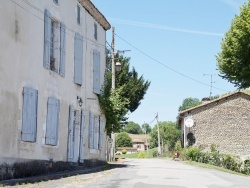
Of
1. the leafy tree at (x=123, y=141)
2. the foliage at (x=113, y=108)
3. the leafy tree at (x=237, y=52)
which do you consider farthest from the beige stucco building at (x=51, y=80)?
the leafy tree at (x=123, y=141)

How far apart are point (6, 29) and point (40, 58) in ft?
7.82

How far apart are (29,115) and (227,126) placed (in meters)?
27.4

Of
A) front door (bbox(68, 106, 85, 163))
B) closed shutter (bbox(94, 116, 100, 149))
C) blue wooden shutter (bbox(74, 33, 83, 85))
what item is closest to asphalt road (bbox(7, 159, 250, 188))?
front door (bbox(68, 106, 85, 163))

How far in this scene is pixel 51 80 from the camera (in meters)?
15.5

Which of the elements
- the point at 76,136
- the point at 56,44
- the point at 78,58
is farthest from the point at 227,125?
the point at 56,44

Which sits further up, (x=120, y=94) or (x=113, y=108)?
(x=120, y=94)

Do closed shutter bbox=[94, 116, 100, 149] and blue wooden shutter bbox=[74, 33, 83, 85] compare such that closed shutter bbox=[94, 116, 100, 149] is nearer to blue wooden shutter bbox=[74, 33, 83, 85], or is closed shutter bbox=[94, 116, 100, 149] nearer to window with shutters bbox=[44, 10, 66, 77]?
blue wooden shutter bbox=[74, 33, 83, 85]

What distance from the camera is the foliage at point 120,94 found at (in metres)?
22.4

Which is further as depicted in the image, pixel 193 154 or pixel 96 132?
pixel 193 154

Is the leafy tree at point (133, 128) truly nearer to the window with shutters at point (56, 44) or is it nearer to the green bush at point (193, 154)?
the green bush at point (193, 154)

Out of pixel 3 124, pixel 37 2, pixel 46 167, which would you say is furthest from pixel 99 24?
pixel 3 124

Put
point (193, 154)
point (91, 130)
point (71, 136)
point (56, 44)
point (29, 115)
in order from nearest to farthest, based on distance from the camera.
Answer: point (29, 115) < point (56, 44) < point (71, 136) < point (91, 130) < point (193, 154)

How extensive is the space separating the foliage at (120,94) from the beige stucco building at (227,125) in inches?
254

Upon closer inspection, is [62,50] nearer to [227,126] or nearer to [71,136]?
[71,136]
